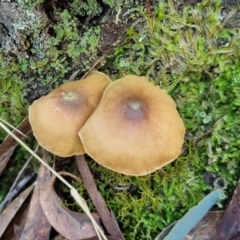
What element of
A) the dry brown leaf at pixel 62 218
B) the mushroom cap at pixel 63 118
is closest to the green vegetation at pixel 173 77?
the dry brown leaf at pixel 62 218

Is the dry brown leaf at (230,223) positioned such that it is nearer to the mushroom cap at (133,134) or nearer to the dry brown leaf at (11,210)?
the mushroom cap at (133,134)

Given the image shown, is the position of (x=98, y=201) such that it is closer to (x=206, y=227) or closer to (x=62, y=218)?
(x=62, y=218)

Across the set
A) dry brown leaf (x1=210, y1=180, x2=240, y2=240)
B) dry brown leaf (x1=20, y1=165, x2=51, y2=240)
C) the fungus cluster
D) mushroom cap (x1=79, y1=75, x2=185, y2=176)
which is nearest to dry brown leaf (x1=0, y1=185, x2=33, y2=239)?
dry brown leaf (x1=20, y1=165, x2=51, y2=240)

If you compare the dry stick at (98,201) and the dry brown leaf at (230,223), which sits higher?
the dry stick at (98,201)

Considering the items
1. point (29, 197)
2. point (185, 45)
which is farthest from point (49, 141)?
point (185, 45)

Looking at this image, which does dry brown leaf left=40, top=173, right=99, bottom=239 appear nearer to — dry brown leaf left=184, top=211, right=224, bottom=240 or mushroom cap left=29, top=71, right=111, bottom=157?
mushroom cap left=29, top=71, right=111, bottom=157

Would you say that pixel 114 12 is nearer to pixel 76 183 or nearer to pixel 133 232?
pixel 76 183

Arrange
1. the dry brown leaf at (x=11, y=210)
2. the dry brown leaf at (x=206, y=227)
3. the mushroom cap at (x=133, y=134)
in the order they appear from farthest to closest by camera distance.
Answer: the dry brown leaf at (x=11, y=210) → the dry brown leaf at (x=206, y=227) → the mushroom cap at (x=133, y=134)
